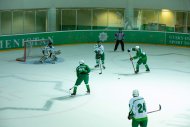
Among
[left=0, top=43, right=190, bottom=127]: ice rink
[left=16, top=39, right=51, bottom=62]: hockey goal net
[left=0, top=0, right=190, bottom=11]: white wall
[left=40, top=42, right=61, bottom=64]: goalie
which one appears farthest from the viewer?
[left=0, top=0, right=190, bottom=11]: white wall

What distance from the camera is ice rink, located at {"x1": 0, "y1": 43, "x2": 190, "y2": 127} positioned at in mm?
14570

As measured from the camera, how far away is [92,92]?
17.9m

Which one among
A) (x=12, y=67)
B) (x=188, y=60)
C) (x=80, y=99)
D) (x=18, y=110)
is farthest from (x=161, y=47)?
(x=18, y=110)

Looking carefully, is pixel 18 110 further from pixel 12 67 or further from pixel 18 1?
pixel 18 1

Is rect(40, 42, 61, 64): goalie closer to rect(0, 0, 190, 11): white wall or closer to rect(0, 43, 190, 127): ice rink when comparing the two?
rect(0, 43, 190, 127): ice rink

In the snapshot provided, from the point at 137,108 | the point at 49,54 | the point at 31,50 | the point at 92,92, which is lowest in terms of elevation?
the point at 92,92

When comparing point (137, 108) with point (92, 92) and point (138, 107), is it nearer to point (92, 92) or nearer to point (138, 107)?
point (138, 107)

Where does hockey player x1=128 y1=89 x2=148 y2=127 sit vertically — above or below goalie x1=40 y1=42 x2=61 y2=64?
below

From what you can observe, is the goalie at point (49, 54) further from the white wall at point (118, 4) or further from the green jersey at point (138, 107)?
the green jersey at point (138, 107)

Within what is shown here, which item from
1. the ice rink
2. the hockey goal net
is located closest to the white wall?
the hockey goal net

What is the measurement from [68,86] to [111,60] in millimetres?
6733

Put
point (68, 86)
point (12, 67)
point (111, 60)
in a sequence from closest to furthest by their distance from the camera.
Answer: point (68, 86), point (12, 67), point (111, 60)

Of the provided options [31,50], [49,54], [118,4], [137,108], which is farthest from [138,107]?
[118,4]

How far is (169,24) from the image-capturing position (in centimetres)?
3164
